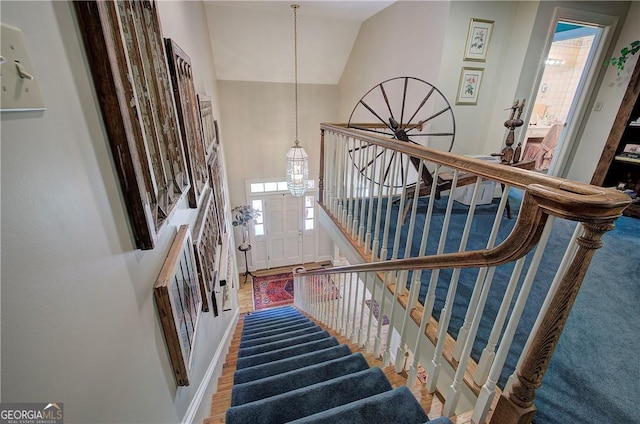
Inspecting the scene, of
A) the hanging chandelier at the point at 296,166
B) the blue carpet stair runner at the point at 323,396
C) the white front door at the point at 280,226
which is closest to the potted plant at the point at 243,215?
the white front door at the point at 280,226

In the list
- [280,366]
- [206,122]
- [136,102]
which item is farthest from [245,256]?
Result: [136,102]

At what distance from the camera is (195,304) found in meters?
1.49

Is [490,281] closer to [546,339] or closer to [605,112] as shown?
[546,339]

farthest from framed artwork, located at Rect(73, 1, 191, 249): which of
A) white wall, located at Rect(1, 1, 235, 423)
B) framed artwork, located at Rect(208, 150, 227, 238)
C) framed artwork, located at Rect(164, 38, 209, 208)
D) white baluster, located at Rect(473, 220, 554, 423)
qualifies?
framed artwork, located at Rect(208, 150, 227, 238)

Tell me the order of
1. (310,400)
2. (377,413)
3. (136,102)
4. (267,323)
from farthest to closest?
(267,323), (310,400), (377,413), (136,102)

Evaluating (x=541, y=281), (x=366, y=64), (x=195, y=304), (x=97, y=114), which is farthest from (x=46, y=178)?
(x=366, y=64)

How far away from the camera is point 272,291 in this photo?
19.4 ft

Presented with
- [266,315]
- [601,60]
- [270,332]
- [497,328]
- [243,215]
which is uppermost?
[601,60]

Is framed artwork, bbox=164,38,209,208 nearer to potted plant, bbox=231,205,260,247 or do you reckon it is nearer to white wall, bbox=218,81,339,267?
white wall, bbox=218,81,339,267

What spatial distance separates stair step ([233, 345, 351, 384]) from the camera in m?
1.77

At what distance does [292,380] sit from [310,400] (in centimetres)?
29

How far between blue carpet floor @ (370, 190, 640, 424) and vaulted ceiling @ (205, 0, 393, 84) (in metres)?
3.65
